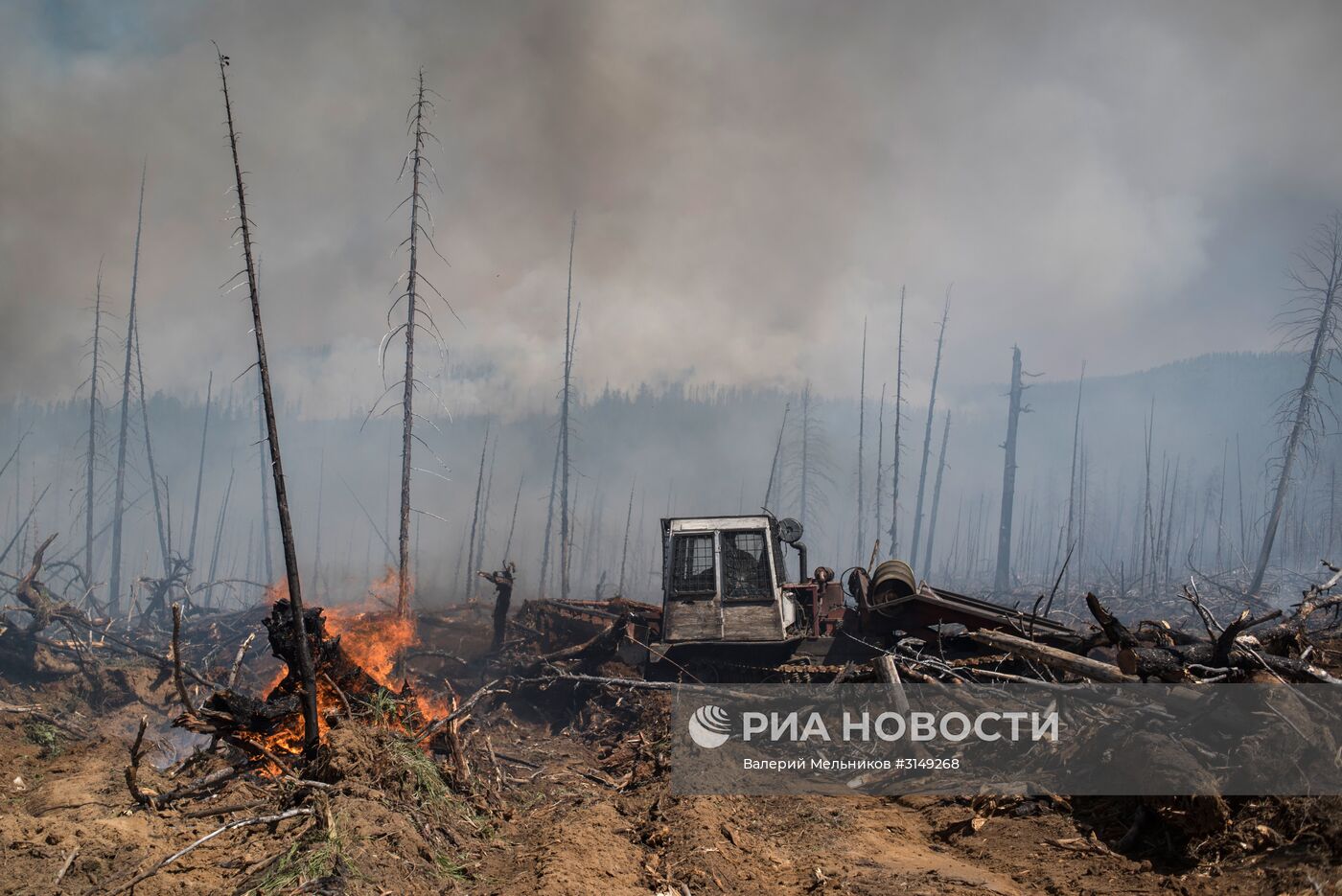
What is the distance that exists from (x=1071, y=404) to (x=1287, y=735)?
19029 cm

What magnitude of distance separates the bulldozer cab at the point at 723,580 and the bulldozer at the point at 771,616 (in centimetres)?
2

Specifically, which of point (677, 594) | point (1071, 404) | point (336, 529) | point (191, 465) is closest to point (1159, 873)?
point (677, 594)

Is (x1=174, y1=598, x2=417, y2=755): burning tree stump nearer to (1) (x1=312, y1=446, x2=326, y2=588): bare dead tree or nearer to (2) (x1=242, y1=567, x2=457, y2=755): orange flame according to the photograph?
(2) (x1=242, y1=567, x2=457, y2=755): orange flame

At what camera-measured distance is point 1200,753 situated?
5891mm

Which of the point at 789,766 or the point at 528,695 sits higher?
the point at 789,766

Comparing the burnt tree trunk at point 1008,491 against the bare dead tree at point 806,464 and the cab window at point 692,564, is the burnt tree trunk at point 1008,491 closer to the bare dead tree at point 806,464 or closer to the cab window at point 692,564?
the bare dead tree at point 806,464

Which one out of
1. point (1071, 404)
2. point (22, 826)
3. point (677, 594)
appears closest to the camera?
point (22, 826)

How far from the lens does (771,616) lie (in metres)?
11.5

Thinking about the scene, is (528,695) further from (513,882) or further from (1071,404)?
(1071,404)

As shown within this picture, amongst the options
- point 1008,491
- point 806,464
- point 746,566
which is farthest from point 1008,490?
point 746,566

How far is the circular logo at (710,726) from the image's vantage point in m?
9.59

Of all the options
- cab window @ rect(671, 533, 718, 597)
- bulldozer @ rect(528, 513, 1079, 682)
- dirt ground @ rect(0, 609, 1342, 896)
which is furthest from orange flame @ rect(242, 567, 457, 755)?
cab window @ rect(671, 533, 718, 597)

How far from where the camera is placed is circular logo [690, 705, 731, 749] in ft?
31.4

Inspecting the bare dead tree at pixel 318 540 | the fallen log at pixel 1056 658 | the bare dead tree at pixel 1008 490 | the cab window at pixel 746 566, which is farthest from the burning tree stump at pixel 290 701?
the bare dead tree at pixel 1008 490
